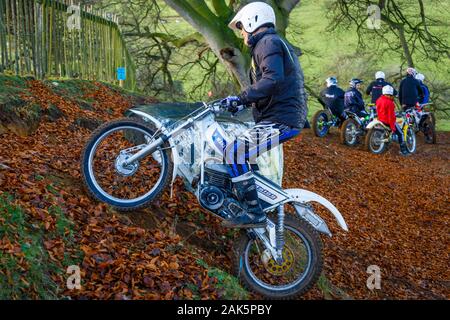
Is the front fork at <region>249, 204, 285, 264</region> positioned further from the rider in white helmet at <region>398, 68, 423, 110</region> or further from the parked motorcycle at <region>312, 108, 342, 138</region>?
the rider in white helmet at <region>398, 68, 423, 110</region>

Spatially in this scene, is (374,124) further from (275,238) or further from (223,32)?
(275,238)

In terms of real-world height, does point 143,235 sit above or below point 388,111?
below

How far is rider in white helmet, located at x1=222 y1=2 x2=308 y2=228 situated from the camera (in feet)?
16.5

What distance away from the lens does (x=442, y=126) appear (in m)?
34.7

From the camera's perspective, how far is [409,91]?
17875 millimetres

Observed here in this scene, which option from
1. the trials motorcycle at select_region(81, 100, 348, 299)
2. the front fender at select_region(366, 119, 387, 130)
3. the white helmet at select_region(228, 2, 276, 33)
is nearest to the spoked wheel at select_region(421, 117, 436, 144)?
the front fender at select_region(366, 119, 387, 130)

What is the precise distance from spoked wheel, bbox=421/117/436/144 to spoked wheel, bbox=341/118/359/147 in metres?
3.82

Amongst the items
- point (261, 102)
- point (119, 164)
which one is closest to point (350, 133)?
point (261, 102)

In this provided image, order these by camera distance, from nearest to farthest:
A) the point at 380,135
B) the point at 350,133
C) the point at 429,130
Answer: the point at 380,135 < the point at 350,133 < the point at 429,130

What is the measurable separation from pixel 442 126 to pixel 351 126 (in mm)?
21098

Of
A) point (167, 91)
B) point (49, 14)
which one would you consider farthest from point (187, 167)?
point (167, 91)

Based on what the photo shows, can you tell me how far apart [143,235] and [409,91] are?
14.6m

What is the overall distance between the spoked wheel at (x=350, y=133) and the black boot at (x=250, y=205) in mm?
11206
